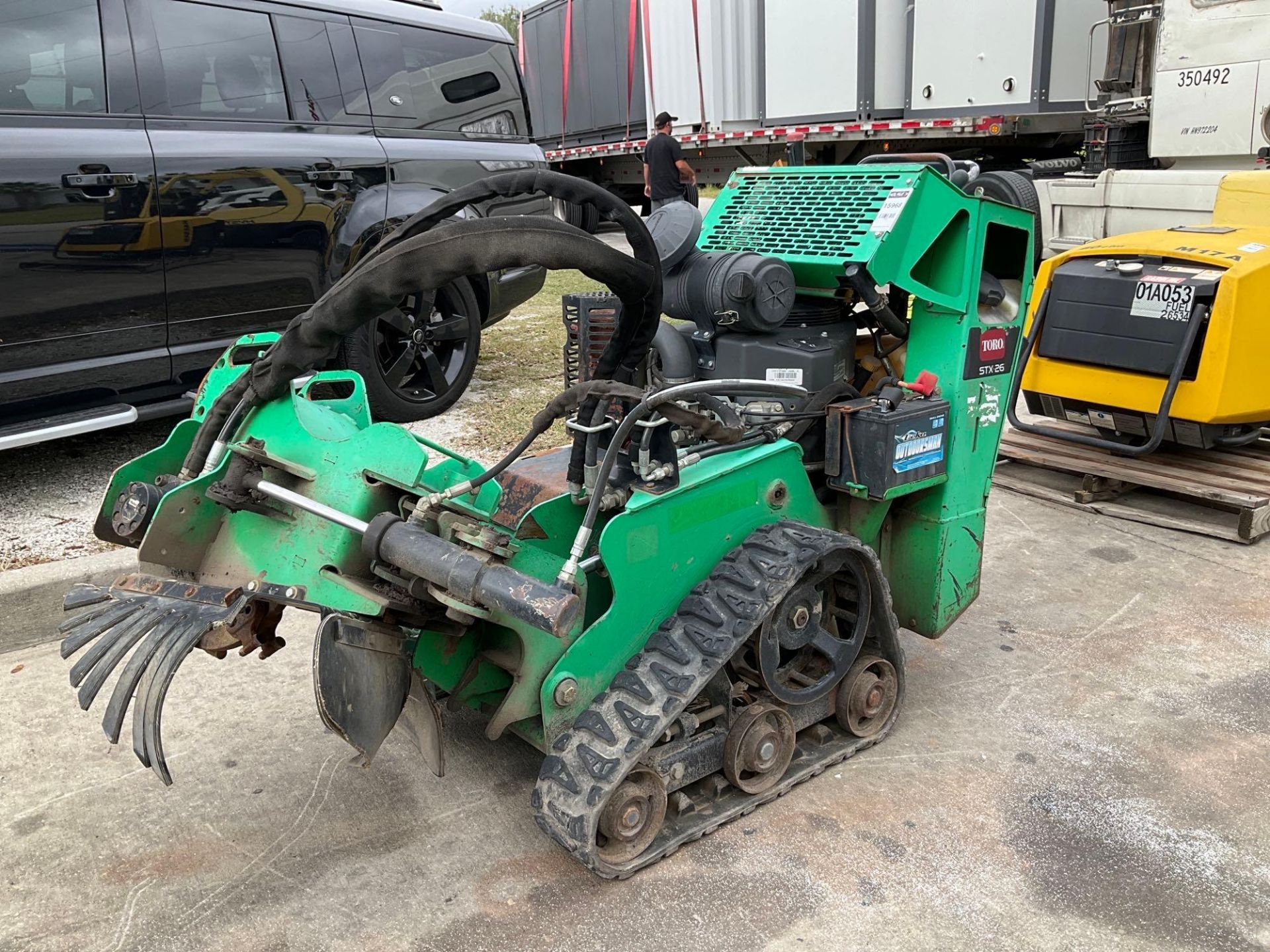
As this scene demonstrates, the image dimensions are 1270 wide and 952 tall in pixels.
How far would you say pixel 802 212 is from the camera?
11.0 ft

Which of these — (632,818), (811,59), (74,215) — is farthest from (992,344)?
(811,59)

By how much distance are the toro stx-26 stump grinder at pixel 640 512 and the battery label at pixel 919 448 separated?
15mm

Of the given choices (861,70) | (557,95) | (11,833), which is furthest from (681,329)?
(557,95)

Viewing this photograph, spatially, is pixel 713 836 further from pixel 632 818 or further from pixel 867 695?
pixel 867 695

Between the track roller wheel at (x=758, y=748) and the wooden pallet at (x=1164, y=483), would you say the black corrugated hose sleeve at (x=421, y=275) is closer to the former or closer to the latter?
the track roller wheel at (x=758, y=748)

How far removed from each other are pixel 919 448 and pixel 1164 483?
7.58 ft

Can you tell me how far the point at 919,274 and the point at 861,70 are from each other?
8.06m

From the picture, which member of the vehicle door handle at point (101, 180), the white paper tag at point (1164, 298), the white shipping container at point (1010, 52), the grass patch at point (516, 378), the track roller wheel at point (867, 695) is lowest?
the track roller wheel at point (867, 695)

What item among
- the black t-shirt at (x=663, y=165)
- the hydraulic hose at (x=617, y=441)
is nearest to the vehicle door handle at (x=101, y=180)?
the hydraulic hose at (x=617, y=441)

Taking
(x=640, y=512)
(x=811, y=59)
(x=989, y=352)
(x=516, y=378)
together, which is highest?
(x=811, y=59)

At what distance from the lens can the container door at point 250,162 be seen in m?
4.92

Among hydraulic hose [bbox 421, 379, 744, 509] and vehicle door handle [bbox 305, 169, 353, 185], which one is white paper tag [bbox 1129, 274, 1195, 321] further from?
vehicle door handle [bbox 305, 169, 353, 185]

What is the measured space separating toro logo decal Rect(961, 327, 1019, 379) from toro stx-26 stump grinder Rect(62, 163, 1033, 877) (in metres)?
0.01

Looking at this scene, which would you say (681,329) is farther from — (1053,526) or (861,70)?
(861,70)
